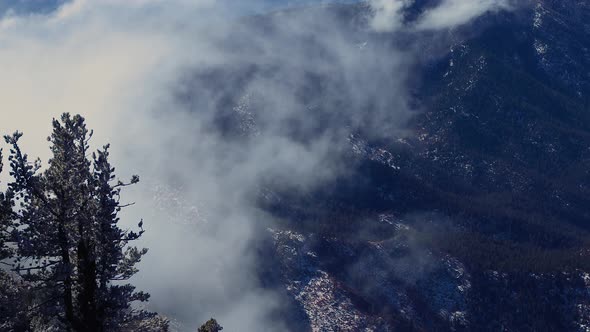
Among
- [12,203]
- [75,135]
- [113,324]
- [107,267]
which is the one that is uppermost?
[75,135]

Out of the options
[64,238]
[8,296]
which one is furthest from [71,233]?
[8,296]

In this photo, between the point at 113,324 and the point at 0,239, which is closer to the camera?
the point at 0,239

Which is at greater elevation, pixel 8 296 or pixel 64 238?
pixel 64 238

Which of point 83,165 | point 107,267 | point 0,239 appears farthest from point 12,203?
point 107,267

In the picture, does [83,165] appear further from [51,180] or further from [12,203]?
[12,203]

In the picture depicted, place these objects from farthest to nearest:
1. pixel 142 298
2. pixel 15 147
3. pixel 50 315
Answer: pixel 142 298, pixel 50 315, pixel 15 147

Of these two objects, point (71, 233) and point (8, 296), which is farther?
point (71, 233)

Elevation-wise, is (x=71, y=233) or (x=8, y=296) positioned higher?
(x=71, y=233)

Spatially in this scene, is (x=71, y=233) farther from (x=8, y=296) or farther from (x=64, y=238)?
(x=8, y=296)
